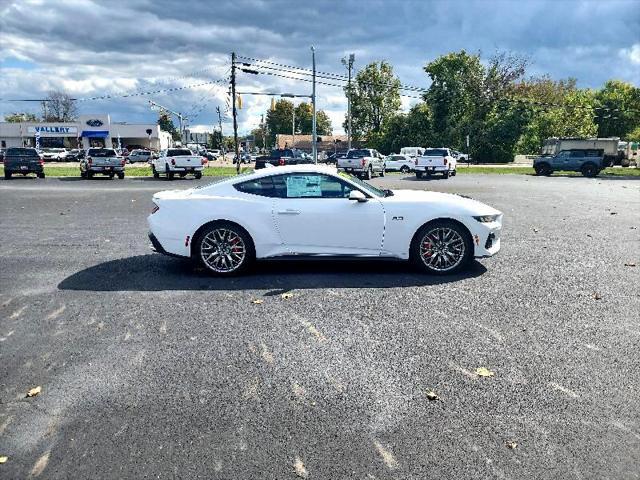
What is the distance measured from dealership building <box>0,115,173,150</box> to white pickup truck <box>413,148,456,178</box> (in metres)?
63.8

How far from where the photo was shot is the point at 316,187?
6625 millimetres

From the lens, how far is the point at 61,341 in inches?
177

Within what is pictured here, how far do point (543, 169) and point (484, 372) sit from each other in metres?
35.9

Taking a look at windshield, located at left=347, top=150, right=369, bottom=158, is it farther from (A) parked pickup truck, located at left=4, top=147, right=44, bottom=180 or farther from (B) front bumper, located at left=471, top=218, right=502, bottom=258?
(B) front bumper, located at left=471, top=218, right=502, bottom=258

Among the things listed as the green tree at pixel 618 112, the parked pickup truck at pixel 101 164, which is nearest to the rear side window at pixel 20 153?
the parked pickup truck at pixel 101 164

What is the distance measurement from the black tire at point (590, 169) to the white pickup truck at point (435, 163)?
8.97 m

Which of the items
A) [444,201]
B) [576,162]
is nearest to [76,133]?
[576,162]

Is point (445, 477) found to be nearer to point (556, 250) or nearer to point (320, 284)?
point (320, 284)

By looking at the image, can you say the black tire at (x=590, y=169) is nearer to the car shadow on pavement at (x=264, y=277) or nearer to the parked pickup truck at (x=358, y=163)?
the parked pickup truck at (x=358, y=163)

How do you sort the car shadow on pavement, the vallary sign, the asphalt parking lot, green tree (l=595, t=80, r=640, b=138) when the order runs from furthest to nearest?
the vallary sign
green tree (l=595, t=80, r=640, b=138)
the car shadow on pavement
the asphalt parking lot

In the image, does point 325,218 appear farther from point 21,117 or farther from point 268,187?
point 21,117

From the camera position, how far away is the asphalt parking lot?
283 centimetres

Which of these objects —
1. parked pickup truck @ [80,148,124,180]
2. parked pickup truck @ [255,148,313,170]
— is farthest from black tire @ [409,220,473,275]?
parked pickup truck @ [80,148,124,180]

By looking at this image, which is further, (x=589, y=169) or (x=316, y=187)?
(x=589, y=169)
